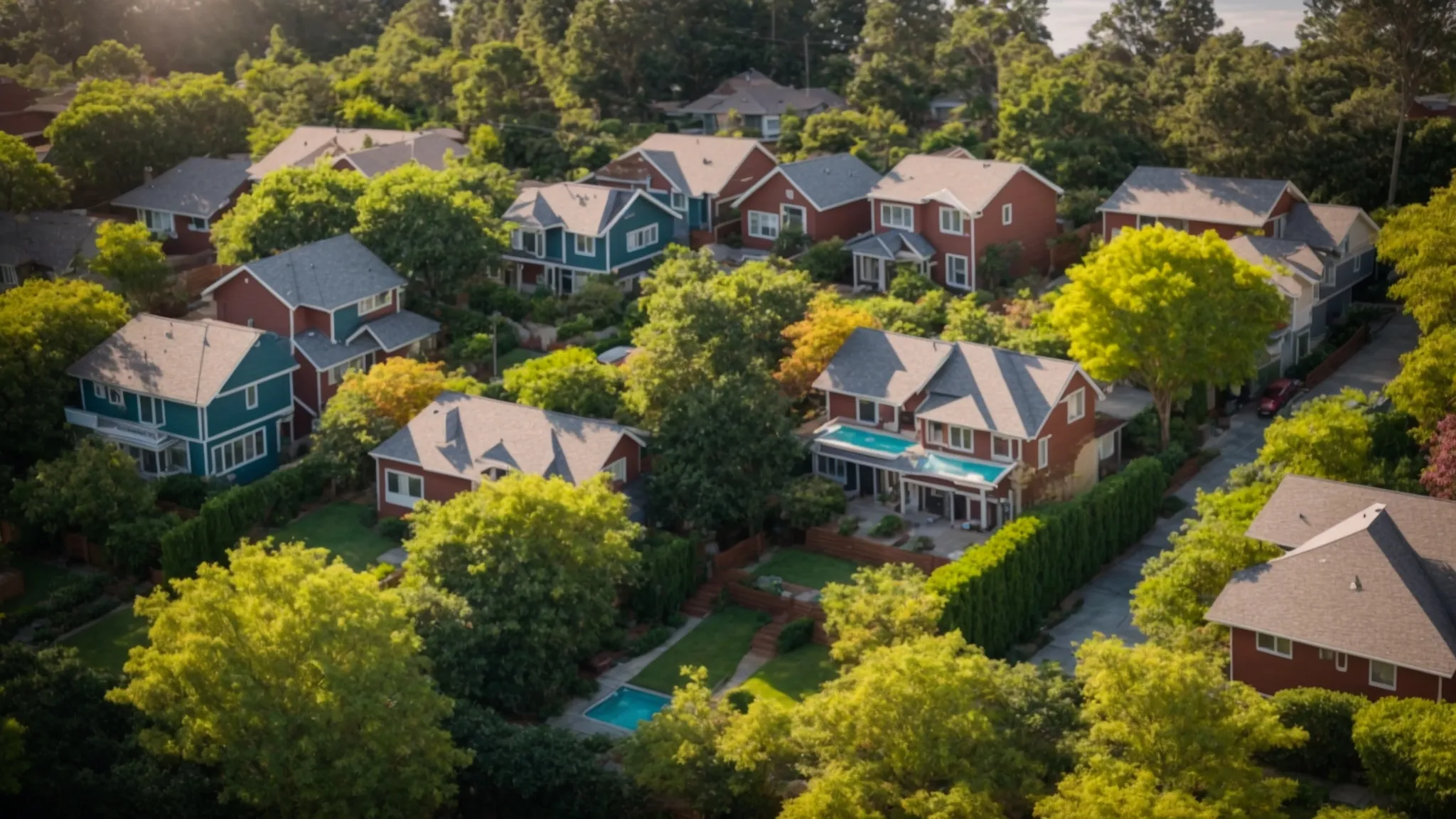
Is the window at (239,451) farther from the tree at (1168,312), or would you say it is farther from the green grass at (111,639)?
the tree at (1168,312)

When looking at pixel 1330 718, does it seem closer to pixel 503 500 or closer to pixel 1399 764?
pixel 1399 764

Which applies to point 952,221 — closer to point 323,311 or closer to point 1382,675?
point 323,311

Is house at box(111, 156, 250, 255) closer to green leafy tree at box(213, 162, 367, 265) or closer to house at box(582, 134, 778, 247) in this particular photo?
green leafy tree at box(213, 162, 367, 265)

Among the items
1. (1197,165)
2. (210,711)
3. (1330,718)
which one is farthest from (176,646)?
(1197,165)

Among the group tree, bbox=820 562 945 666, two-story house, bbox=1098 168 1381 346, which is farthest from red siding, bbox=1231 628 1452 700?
two-story house, bbox=1098 168 1381 346

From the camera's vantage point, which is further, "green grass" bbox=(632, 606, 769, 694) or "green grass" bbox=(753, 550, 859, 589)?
"green grass" bbox=(753, 550, 859, 589)

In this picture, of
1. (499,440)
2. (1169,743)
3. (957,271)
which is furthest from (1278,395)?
(1169,743)
